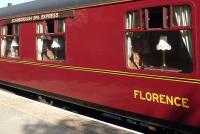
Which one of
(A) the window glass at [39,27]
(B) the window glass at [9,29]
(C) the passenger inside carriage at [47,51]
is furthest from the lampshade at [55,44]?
(B) the window glass at [9,29]

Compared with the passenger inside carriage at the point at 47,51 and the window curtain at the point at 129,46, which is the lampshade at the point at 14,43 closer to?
the passenger inside carriage at the point at 47,51

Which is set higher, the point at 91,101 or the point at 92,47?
the point at 92,47

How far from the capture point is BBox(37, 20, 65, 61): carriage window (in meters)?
9.42

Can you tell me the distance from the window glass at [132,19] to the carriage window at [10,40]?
544cm

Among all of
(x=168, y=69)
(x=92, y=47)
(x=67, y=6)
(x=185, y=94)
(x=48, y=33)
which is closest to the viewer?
(x=185, y=94)

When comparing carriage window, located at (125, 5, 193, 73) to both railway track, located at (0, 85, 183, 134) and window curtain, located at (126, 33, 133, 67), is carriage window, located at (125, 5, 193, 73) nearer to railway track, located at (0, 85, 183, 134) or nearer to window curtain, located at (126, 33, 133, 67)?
window curtain, located at (126, 33, 133, 67)

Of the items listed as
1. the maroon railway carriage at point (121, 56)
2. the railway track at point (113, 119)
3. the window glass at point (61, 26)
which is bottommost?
the railway track at point (113, 119)

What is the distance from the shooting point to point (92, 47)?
8266mm

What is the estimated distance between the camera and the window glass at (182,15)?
6113mm

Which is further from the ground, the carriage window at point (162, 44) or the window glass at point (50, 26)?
the window glass at point (50, 26)

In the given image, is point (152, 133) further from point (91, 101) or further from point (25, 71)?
point (25, 71)

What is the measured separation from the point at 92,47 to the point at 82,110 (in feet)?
7.43

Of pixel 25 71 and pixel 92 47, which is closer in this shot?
pixel 92 47

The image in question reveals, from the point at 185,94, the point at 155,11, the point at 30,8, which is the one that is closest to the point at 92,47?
the point at 155,11
